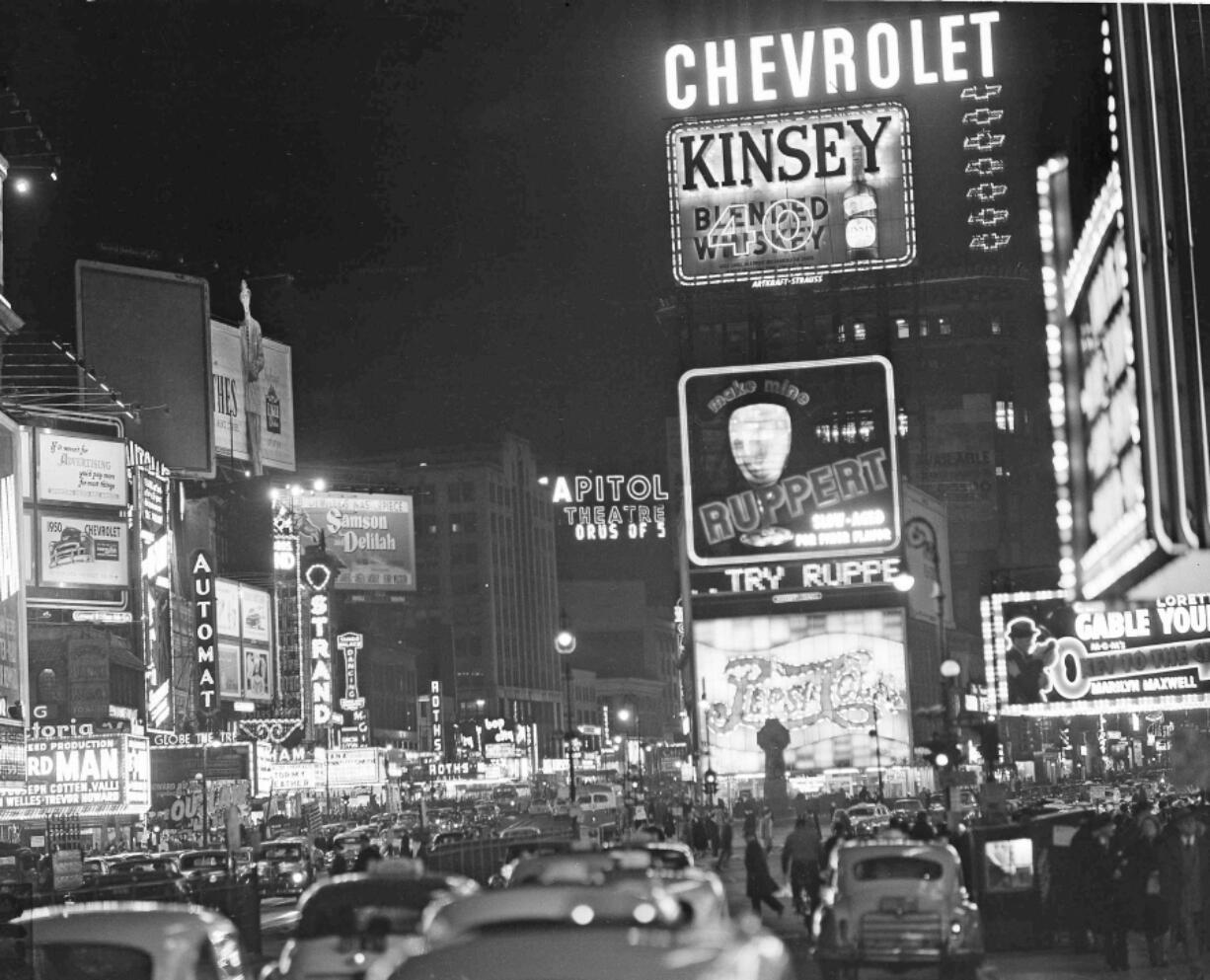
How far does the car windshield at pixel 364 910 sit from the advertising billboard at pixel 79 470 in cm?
5414

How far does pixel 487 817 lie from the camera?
93000mm

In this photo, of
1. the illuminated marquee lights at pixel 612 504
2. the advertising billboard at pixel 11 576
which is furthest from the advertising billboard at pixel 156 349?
the advertising billboard at pixel 11 576

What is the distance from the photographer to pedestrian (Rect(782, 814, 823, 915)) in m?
31.5

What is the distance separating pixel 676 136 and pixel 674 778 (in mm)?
123752

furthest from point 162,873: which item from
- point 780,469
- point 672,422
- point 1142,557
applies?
point 672,422

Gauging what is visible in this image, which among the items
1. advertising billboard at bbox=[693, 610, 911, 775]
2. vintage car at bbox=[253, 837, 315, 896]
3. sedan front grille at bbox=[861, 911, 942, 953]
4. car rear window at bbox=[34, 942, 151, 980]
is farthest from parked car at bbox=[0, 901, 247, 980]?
advertising billboard at bbox=[693, 610, 911, 775]

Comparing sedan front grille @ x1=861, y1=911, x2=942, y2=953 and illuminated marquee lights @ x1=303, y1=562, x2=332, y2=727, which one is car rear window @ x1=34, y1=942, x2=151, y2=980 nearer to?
sedan front grille @ x1=861, y1=911, x2=942, y2=953

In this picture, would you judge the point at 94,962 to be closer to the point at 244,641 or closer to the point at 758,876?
the point at 758,876

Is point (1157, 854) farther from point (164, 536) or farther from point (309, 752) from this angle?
point (309, 752)

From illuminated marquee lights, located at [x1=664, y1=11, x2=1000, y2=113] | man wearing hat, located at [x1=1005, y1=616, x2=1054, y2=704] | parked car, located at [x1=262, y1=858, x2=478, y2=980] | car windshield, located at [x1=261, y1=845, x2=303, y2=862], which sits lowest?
car windshield, located at [x1=261, y1=845, x2=303, y2=862]

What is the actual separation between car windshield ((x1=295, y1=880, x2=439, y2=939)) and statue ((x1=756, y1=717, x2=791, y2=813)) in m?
48.9

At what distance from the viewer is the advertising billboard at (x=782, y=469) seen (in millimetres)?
45281

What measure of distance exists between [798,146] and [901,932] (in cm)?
3497

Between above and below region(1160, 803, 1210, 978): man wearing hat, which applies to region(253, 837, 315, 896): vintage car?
below
